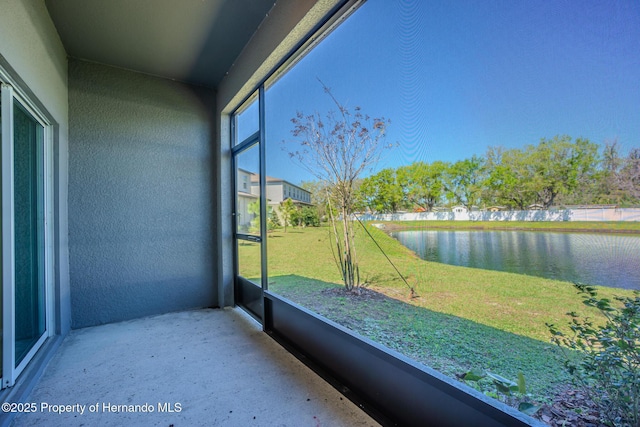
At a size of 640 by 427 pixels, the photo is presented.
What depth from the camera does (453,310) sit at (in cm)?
144

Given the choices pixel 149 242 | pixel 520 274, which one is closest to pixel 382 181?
pixel 520 274

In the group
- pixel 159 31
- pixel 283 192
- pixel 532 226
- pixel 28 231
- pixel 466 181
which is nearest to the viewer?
pixel 532 226

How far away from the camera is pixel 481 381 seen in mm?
1271

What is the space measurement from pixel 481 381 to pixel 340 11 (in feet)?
7.73

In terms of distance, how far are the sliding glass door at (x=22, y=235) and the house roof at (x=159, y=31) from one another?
3.10ft

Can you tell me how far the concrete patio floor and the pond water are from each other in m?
1.13

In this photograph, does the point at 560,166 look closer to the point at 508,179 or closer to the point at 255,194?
the point at 508,179

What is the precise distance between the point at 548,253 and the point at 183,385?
238 cm

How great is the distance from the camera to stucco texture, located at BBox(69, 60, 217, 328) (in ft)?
10.6

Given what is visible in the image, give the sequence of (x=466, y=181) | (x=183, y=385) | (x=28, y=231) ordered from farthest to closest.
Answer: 1. (x=28, y=231)
2. (x=183, y=385)
3. (x=466, y=181)

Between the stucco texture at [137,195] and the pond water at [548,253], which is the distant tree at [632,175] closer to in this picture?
the pond water at [548,253]

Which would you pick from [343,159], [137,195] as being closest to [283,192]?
[343,159]

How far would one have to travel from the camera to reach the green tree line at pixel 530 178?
3.02 feet

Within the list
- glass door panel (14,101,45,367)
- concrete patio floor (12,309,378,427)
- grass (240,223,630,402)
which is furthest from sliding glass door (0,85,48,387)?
grass (240,223,630,402)
